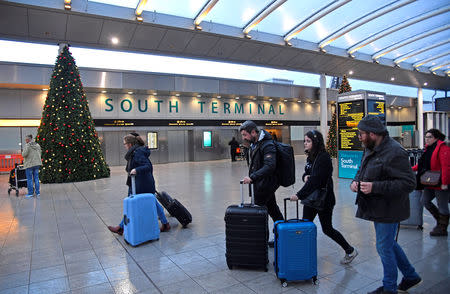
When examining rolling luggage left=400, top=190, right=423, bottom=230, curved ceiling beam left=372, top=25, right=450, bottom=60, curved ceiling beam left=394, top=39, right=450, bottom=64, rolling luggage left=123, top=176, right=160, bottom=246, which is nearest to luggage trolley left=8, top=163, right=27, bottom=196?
rolling luggage left=123, top=176, right=160, bottom=246

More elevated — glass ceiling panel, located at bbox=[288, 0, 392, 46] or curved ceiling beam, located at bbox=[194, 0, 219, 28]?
glass ceiling panel, located at bbox=[288, 0, 392, 46]

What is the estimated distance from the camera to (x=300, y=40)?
17859 millimetres

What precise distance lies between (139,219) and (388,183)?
3527mm

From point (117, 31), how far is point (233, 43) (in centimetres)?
590

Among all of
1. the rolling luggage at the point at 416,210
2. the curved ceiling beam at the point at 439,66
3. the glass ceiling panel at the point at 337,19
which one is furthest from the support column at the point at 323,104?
the rolling luggage at the point at 416,210

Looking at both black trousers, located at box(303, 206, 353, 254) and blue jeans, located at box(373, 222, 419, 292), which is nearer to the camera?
blue jeans, located at box(373, 222, 419, 292)

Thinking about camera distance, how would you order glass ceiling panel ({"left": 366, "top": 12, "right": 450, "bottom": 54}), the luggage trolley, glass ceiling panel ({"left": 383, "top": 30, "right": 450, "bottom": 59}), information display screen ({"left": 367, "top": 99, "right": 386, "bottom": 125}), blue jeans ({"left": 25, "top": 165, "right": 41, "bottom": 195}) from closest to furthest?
blue jeans ({"left": 25, "top": 165, "right": 41, "bottom": 195}) < the luggage trolley < information display screen ({"left": 367, "top": 99, "right": 386, "bottom": 125}) < glass ceiling panel ({"left": 366, "top": 12, "right": 450, "bottom": 54}) < glass ceiling panel ({"left": 383, "top": 30, "right": 450, "bottom": 59})

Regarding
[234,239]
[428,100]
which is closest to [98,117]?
[234,239]

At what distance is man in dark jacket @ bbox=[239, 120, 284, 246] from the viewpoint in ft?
12.6

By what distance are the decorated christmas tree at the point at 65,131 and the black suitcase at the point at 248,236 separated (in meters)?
10.5

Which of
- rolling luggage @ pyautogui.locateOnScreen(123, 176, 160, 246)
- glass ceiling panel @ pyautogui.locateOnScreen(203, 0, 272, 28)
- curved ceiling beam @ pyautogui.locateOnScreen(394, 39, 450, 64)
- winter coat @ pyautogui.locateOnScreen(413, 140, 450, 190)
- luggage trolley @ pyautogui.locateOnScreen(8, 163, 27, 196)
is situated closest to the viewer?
winter coat @ pyautogui.locateOnScreen(413, 140, 450, 190)

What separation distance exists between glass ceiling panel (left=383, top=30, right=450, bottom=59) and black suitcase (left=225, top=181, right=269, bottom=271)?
19626mm

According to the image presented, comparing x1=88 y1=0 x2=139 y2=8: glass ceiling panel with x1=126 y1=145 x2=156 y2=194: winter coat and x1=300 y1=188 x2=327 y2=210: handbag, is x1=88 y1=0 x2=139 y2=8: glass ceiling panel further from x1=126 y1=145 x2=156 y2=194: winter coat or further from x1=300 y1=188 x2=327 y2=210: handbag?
x1=300 y1=188 x2=327 y2=210: handbag

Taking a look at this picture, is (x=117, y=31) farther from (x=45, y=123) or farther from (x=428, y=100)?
(x=428, y=100)
